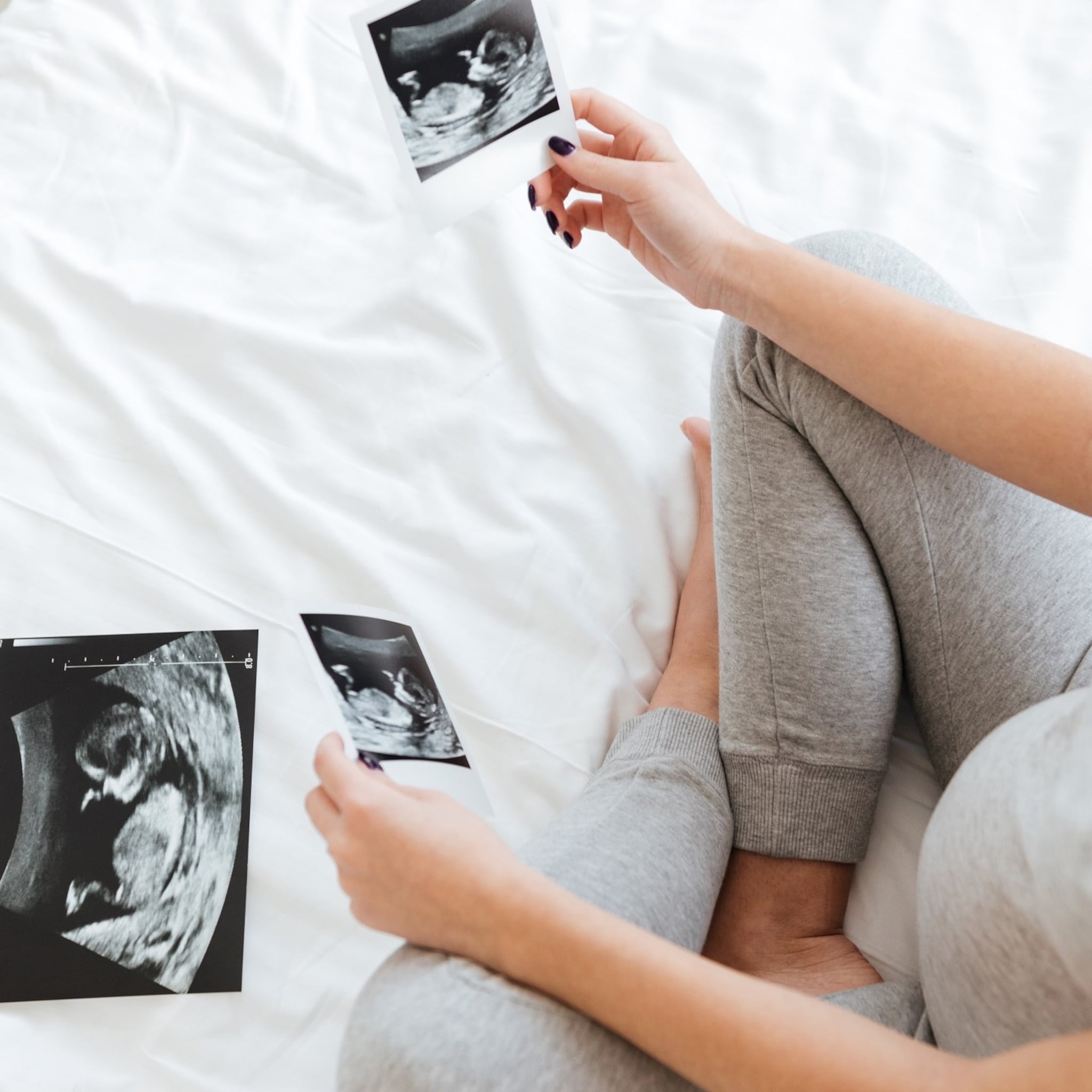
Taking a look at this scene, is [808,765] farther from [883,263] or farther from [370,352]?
[370,352]

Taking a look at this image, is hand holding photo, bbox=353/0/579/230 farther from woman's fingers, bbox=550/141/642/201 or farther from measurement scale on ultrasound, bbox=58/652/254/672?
measurement scale on ultrasound, bbox=58/652/254/672

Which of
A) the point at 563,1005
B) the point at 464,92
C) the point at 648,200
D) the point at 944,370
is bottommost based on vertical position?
the point at 563,1005

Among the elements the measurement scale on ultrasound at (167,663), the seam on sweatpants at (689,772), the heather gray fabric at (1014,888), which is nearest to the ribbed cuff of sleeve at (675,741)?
the seam on sweatpants at (689,772)

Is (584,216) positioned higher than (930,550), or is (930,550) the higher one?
(584,216)

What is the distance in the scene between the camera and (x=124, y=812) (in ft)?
2.64

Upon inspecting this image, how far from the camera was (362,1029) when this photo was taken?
558 mm

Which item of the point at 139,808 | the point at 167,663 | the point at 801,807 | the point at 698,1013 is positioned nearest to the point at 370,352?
the point at 167,663

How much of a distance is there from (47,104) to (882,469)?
920 millimetres

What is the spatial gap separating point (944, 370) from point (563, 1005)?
47cm

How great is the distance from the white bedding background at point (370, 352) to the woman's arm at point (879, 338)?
0.64 feet

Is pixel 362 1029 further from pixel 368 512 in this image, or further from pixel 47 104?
pixel 47 104

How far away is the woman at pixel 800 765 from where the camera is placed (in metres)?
0.52

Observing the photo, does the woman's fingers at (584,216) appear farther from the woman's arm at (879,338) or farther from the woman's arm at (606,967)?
the woman's arm at (606,967)

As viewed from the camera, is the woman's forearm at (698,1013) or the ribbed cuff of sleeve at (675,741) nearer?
the woman's forearm at (698,1013)
